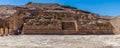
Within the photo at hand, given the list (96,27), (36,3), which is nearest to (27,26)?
(96,27)

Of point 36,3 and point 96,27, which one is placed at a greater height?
point 36,3

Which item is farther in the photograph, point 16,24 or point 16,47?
point 16,24

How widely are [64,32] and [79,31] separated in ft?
3.48

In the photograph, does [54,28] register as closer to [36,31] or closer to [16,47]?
[36,31]

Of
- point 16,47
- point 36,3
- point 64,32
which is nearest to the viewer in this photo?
point 16,47

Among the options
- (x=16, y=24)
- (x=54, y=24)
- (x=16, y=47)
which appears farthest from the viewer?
(x=16, y=24)

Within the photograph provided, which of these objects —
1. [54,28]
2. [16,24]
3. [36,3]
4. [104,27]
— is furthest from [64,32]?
[36,3]

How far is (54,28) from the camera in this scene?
698 inches

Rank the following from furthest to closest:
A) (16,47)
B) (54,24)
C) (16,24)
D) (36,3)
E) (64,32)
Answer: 1. (36,3)
2. (16,24)
3. (54,24)
4. (64,32)
5. (16,47)

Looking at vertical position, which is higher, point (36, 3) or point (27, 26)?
point (36, 3)

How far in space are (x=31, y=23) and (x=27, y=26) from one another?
690mm

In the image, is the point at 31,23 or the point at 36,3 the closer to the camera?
the point at 31,23

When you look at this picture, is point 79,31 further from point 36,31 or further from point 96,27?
point 36,31

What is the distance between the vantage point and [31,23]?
1836cm
